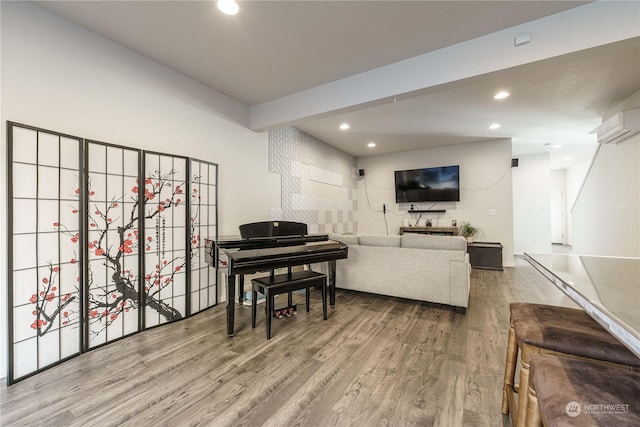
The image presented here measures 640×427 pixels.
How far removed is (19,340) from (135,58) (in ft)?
8.38

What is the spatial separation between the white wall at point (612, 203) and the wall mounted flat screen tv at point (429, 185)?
216cm

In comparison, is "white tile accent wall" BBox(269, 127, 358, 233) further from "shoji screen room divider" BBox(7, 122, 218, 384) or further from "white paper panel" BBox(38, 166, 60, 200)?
"white paper panel" BBox(38, 166, 60, 200)

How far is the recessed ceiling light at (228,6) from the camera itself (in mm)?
1956

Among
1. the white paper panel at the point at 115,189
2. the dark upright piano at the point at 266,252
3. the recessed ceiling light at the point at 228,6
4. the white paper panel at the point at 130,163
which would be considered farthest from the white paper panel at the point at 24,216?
the recessed ceiling light at the point at 228,6

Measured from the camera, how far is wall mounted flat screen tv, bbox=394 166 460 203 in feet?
19.7

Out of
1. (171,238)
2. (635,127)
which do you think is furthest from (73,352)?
(635,127)

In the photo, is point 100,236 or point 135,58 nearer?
point 100,236

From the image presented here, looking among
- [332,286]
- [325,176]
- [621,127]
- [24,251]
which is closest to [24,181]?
[24,251]

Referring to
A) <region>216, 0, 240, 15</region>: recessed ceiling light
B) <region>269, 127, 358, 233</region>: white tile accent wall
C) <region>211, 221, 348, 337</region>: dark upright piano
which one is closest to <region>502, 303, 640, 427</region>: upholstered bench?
<region>211, 221, 348, 337</region>: dark upright piano

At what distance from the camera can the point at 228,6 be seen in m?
2.00

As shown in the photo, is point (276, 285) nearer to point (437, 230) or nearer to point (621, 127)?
point (621, 127)

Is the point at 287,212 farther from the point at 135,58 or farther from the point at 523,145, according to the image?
the point at 523,145

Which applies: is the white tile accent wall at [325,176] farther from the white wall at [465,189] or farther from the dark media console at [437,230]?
the dark media console at [437,230]

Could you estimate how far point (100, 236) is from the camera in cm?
232
